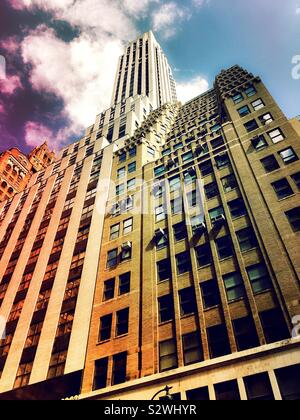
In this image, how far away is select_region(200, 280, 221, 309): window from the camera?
2453cm

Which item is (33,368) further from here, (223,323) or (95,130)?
(95,130)

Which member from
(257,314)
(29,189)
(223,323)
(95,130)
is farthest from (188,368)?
(95,130)

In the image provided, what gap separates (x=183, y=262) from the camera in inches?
1132

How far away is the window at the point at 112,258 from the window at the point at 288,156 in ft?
58.4

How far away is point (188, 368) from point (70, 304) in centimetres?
1392

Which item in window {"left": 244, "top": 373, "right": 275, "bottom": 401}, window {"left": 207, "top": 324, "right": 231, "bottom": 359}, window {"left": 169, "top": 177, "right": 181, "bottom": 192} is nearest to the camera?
window {"left": 244, "top": 373, "right": 275, "bottom": 401}

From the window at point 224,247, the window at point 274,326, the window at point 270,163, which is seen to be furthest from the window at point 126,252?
the window at point 270,163

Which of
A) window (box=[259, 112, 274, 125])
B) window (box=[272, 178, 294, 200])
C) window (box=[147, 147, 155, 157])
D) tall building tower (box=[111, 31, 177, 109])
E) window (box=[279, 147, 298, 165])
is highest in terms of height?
tall building tower (box=[111, 31, 177, 109])

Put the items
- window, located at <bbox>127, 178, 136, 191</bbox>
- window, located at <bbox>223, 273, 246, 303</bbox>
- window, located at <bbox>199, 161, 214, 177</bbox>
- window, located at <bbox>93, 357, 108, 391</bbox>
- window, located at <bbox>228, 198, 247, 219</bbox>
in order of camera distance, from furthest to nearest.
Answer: window, located at <bbox>127, 178, 136, 191</bbox> < window, located at <bbox>199, 161, 214, 177</bbox> < window, located at <bbox>228, 198, 247, 219</bbox> < window, located at <bbox>93, 357, 108, 391</bbox> < window, located at <bbox>223, 273, 246, 303</bbox>

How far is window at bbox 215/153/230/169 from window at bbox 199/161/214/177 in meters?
0.86

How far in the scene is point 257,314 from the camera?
22.0m

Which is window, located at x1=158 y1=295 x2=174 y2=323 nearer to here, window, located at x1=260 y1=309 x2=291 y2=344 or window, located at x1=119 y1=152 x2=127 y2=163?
window, located at x1=260 y1=309 x2=291 y2=344

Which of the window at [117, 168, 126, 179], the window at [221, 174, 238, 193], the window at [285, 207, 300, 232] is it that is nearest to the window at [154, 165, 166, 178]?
the window at [117, 168, 126, 179]
